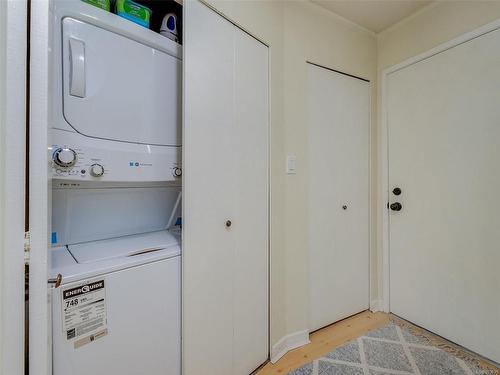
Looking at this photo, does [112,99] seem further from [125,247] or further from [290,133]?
[290,133]

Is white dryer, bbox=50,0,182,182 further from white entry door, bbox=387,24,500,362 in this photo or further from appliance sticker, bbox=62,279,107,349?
white entry door, bbox=387,24,500,362

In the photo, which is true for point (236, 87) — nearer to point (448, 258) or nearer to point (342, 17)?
point (342, 17)

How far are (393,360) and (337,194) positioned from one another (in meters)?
1.12

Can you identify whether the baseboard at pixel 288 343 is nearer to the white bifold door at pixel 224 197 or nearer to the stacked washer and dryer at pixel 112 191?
the white bifold door at pixel 224 197

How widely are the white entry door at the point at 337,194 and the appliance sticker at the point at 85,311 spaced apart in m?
1.34

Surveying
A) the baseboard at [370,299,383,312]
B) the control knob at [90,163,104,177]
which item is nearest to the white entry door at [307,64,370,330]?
the baseboard at [370,299,383,312]

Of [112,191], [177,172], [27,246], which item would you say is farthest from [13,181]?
[177,172]

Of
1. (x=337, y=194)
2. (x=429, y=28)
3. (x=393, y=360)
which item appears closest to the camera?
(x=393, y=360)

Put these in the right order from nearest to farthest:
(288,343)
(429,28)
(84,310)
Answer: (84,310) → (288,343) → (429,28)

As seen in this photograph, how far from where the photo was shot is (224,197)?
4.08ft

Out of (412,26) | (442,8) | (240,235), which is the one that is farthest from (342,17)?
(240,235)

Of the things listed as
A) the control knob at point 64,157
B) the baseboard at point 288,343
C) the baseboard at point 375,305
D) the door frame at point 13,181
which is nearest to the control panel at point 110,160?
the control knob at point 64,157

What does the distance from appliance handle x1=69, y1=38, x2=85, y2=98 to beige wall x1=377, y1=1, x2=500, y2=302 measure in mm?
2108

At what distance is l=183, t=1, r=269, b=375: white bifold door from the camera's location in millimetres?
1106
